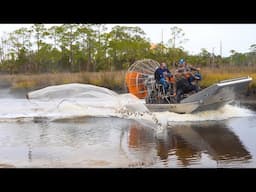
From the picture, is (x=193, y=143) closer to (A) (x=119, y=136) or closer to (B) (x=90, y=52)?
(A) (x=119, y=136)

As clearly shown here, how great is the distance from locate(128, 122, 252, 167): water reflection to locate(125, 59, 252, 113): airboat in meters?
1.13

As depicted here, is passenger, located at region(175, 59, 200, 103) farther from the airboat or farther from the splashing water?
the splashing water

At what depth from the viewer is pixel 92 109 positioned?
1691 cm

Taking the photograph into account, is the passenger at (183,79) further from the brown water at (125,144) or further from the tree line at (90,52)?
the tree line at (90,52)

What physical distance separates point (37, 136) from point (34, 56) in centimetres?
3501

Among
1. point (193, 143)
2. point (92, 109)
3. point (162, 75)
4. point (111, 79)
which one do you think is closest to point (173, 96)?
point (162, 75)

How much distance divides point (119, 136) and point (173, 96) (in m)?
4.83

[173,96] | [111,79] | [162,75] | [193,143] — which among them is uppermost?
[162,75]

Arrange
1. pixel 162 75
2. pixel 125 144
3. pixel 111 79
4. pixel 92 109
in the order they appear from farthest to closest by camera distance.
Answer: pixel 111 79 → pixel 92 109 → pixel 162 75 → pixel 125 144

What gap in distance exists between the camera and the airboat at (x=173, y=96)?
13.9m

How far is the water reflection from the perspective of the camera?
26.8 ft

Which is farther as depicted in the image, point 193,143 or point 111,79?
point 111,79

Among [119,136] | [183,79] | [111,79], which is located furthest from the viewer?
[111,79]
